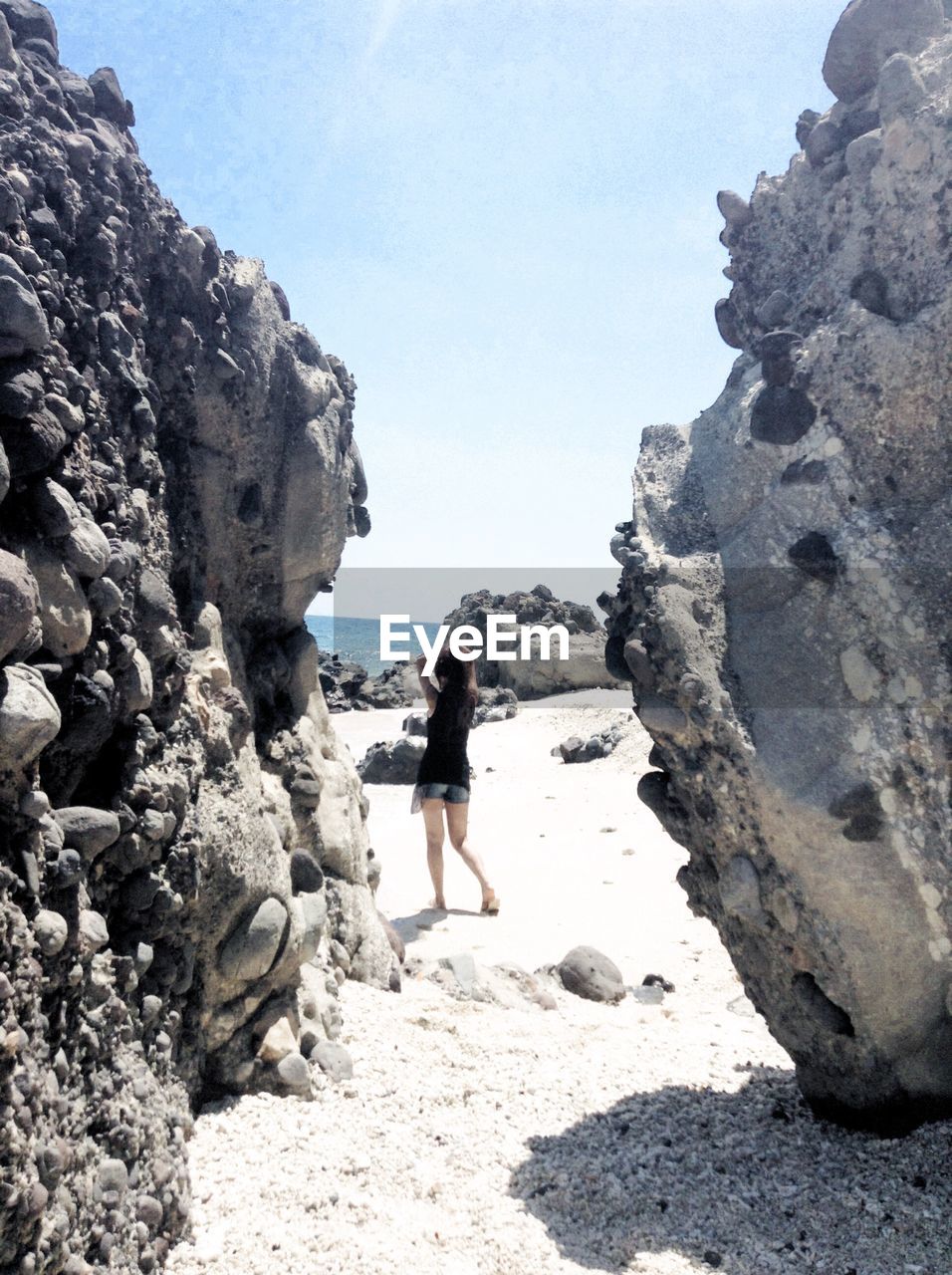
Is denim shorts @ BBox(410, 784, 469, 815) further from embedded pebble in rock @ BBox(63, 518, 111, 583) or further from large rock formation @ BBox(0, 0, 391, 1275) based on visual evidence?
embedded pebble in rock @ BBox(63, 518, 111, 583)

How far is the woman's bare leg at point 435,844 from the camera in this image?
6.33 metres

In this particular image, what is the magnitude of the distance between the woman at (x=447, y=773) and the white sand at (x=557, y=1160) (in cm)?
157

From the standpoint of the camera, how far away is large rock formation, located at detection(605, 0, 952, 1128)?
288 cm

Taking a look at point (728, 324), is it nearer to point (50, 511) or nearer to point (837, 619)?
point (837, 619)

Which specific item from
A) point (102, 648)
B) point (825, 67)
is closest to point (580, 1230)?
point (102, 648)

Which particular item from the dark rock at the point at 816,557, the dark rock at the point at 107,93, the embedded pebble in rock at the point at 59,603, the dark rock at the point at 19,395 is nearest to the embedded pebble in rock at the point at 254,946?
the embedded pebble in rock at the point at 59,603

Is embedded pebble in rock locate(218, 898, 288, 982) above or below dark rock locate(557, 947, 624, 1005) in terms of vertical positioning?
above

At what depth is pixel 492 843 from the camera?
858 centimetres

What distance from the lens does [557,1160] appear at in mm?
3068

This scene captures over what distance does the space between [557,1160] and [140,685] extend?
185cm

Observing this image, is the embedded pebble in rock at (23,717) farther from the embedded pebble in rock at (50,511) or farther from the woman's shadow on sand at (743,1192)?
the woman's shadow on sand at (743,1192)

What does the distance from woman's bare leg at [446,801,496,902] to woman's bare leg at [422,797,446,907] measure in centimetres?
7

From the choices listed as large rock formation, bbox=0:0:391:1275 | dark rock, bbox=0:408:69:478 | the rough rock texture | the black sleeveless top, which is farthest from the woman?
the rough rock texture

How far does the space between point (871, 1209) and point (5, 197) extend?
11.1 ft
